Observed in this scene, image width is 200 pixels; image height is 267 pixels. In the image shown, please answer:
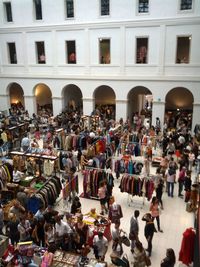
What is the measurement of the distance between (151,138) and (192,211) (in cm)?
674

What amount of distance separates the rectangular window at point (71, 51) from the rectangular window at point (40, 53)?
88.8 inches

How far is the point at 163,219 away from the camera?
33.1 ft

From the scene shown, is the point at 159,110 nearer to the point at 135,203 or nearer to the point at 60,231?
the point at 135,203

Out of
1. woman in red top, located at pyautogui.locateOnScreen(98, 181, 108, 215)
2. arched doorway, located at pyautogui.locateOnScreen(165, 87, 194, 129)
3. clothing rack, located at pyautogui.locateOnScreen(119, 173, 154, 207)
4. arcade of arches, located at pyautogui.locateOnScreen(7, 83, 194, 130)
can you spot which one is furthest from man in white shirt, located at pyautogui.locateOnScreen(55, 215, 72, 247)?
arched doorway, located at pyautogui.locateOnScreen(165, 87, 194, 129)

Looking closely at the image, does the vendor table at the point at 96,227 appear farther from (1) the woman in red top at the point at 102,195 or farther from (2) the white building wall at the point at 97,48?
(2) the white building wall at the point at 97,48

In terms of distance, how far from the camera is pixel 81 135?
1617 cm

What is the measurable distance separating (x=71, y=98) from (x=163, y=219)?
59.4 ft

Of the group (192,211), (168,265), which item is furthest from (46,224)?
(192,211)

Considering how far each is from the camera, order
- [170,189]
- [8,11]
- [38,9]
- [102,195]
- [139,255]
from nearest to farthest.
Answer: [139,255]
[102,195]
[170,189]
[38,9]
[8,11]

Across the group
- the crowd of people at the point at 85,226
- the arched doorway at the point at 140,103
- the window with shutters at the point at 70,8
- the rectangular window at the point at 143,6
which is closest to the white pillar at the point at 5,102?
the window with shutters at the point at 70,8

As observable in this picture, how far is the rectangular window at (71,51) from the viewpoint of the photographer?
75.3 ft

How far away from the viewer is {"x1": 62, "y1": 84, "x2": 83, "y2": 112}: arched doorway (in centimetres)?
2460

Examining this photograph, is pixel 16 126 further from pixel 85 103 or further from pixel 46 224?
pixel 46 224

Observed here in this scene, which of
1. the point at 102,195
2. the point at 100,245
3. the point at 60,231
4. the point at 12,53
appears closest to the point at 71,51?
the point at 12,53
